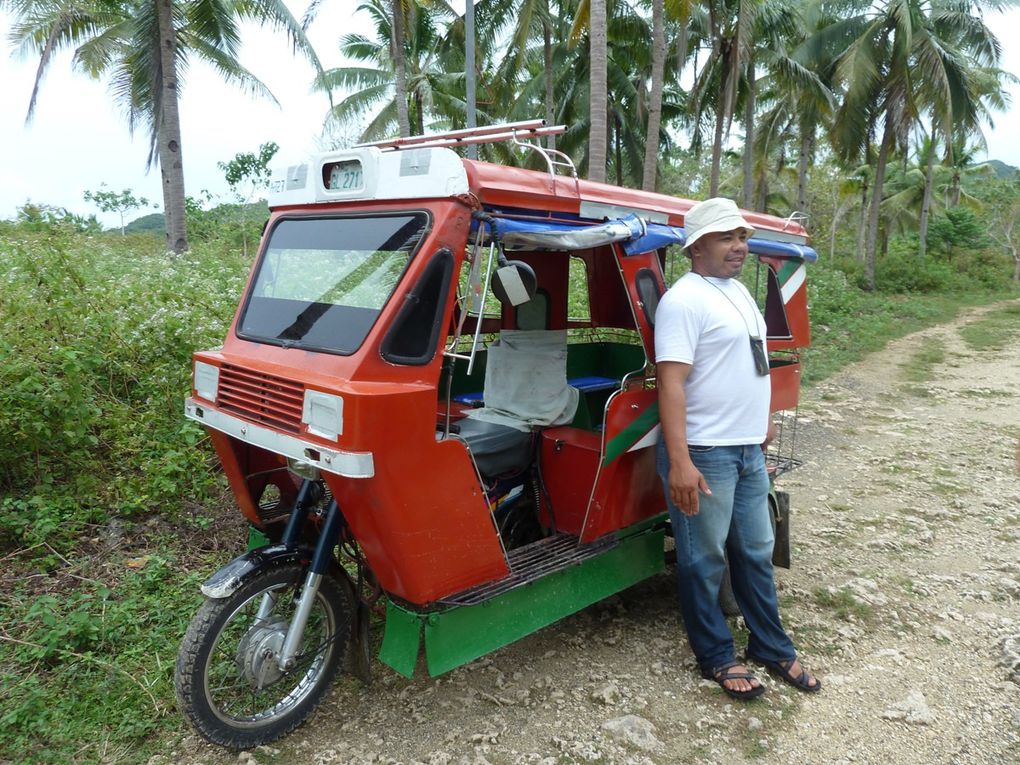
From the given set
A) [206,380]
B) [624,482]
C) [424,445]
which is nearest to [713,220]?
[624,482]

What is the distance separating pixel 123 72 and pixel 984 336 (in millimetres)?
19039

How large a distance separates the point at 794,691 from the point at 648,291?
1.99 m

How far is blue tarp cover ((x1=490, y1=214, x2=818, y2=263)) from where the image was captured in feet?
9.86

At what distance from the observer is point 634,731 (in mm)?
3213

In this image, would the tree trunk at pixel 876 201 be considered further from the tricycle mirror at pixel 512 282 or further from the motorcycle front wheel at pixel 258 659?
the motorcycle front wheel at pixel 258 659

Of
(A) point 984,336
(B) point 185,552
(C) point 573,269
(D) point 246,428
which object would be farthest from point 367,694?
(A) point 984,336

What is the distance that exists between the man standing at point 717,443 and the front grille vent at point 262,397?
60.0 inches

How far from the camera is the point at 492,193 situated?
3.01 m

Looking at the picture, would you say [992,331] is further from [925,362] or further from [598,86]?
[598,86]

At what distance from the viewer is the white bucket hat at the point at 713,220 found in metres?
3.29

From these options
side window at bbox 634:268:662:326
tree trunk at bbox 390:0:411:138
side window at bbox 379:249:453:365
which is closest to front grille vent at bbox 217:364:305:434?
side window at bbox 379:249:453:365

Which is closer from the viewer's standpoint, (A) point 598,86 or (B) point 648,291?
(B) point 648,291

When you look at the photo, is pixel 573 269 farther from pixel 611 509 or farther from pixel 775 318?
pixel 611 509

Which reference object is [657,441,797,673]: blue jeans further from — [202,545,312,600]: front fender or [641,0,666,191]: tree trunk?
[641,0,666,191]: tree trunk
